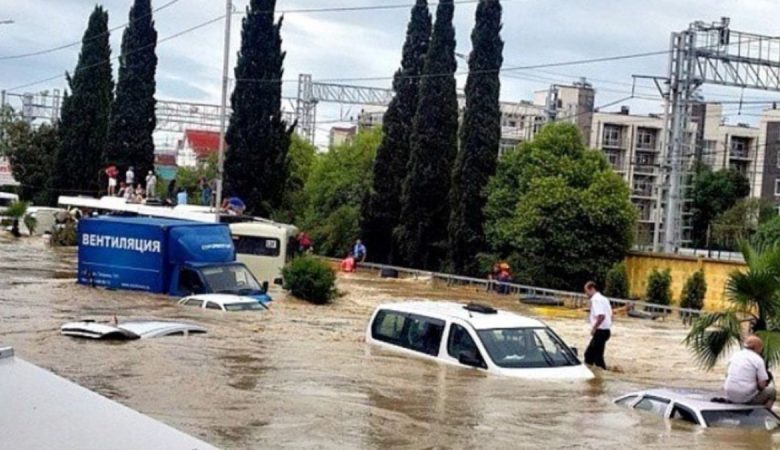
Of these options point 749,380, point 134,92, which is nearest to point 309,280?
point 749,380

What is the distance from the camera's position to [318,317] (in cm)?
2928

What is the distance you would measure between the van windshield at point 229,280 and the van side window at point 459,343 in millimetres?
13873

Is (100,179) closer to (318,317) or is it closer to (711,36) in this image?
(711,36)

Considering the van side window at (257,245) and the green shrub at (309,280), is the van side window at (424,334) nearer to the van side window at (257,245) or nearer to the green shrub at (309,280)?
the green shrub at (309,280)

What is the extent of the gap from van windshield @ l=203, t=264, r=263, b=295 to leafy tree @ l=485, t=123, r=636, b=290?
17856 millimetres

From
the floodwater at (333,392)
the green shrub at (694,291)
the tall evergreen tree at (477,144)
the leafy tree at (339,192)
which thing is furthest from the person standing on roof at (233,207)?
the floodwater at (333,392)

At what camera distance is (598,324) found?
1981 cm

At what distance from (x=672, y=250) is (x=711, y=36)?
8052mm

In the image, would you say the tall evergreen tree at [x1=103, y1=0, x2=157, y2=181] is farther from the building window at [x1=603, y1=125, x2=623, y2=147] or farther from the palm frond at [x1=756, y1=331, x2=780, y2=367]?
the building window at [x1=603, y1=125, x2=623, y2=147]

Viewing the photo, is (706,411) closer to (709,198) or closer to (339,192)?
(339,192)

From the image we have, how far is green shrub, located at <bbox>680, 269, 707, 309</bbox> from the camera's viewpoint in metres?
40.8

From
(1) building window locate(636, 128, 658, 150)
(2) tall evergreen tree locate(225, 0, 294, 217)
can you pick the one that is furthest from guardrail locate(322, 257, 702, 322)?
(1) building window locate(636, 128, 658, 150)

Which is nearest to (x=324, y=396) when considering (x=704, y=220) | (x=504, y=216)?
(x=504, y=216)

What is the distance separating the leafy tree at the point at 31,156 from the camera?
8438cm
